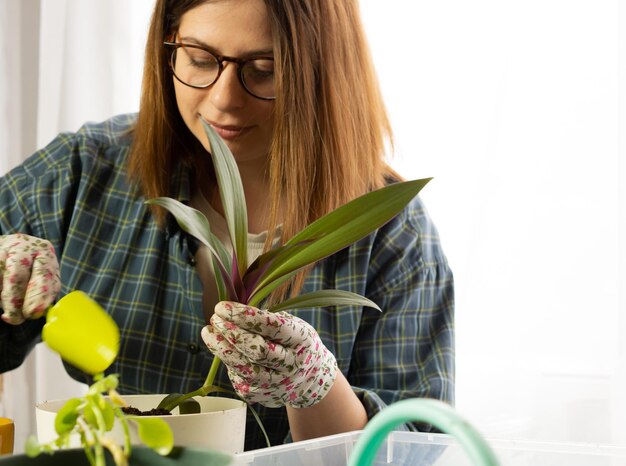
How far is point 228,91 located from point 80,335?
0.71 meters

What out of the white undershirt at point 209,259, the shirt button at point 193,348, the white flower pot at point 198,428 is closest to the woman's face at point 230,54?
the white undershirt at point 209,259

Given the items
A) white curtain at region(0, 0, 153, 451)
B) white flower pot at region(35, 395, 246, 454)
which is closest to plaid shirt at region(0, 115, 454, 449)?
white flower pot at region(35, 395, 246, 454)

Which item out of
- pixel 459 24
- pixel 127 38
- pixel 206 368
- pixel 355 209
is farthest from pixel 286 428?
pixel 127 38

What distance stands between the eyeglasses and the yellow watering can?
71 centimetres

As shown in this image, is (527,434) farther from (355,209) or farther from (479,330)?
(355,209)

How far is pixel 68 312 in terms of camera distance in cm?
36

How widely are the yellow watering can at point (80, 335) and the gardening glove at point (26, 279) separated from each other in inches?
19.3

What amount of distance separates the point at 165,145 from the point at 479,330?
80 centimetres

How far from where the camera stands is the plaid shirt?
1.16m

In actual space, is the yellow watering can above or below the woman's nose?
below

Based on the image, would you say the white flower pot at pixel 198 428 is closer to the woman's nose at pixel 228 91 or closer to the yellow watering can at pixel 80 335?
the yellow watering can at pixel 80 335

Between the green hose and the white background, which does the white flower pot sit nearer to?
the green hose

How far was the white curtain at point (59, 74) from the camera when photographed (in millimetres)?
1970

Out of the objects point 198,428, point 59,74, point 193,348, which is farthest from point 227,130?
point 59,74
